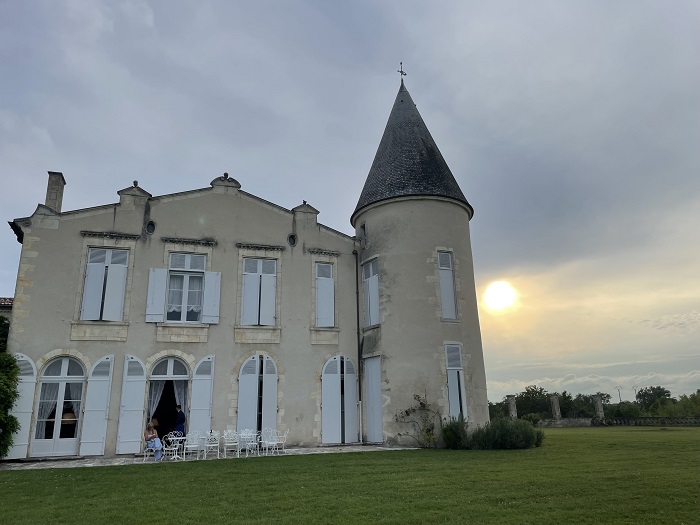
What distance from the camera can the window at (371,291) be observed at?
1567 cm

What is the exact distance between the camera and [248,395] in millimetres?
14047

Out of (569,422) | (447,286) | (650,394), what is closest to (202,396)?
(447,286)

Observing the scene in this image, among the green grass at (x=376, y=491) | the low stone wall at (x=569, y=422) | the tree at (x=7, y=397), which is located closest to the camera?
the green grass at (x=376, y=491)

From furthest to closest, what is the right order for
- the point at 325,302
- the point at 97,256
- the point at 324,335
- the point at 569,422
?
the point at 569,422
the point at 325,302
the point at 324,335
the point at 97,256

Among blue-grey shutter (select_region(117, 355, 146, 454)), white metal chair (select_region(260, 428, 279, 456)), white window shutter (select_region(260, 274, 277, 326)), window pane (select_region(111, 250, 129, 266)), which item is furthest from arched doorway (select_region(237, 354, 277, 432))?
window pane (select_region(111, 250, 129, 266))

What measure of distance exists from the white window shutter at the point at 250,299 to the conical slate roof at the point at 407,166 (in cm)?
445

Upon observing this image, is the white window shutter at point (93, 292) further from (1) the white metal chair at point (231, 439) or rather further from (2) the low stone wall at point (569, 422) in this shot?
(2) the low stone wall at point (569, 422)

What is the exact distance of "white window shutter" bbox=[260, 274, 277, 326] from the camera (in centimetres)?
1490

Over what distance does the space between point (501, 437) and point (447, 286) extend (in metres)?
4.65

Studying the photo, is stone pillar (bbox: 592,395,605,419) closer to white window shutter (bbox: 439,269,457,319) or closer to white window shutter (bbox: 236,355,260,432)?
white window shutter (bbox: 439,269,457,319)

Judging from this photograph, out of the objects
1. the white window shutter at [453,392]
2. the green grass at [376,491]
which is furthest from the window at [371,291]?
the green grass at [376,491]

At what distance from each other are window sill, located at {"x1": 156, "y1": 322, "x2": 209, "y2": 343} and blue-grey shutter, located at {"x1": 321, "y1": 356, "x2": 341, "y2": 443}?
3728 mm

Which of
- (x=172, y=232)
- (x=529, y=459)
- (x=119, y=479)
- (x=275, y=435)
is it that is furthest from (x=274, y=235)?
(x=529, y=459)

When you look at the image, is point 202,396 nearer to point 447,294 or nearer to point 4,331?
point 4,331
